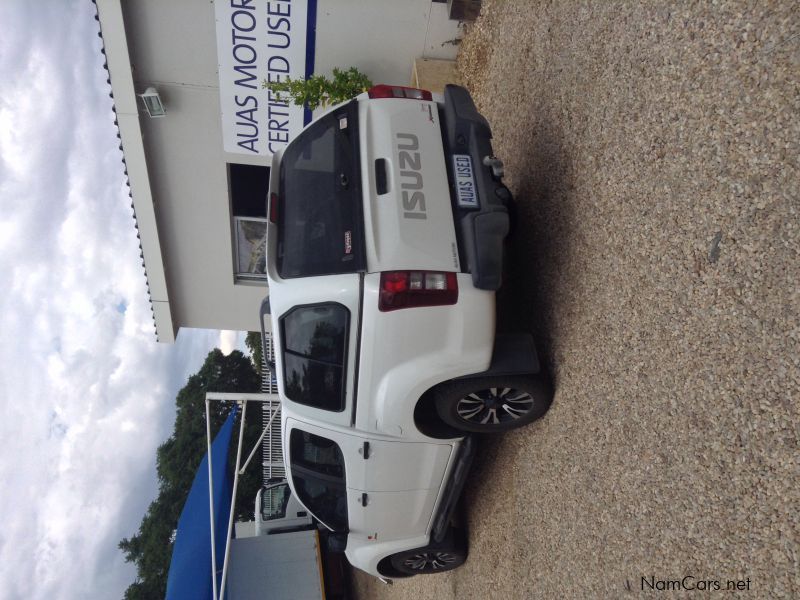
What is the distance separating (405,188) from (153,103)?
17.2 ft

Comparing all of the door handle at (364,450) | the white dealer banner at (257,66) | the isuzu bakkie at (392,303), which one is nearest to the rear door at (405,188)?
the isuzu bakkie at (392,303)

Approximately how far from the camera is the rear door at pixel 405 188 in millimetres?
3623

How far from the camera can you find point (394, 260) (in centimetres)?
358

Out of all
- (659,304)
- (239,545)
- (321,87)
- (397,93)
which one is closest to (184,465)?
(239,545)

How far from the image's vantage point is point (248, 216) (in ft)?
30.0

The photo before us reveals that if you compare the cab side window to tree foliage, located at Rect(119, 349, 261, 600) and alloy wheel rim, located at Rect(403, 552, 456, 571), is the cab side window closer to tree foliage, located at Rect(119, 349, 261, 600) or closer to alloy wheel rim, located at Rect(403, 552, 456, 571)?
alloy wheel rim, located at Rect(403, 552, 456, 571)

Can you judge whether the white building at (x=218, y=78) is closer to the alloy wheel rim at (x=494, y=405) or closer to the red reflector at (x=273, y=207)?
the red reflector at (x=273, y=207)

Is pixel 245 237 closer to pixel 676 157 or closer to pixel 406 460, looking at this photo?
pixel 406 460

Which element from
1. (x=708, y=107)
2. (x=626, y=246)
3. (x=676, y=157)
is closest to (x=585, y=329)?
(x=626, y=246)

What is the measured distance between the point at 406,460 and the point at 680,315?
2343 millimetres

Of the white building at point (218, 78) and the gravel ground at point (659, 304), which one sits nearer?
the gravel ground at point (659, 304)

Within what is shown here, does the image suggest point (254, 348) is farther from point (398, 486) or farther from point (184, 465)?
point (398, 486)

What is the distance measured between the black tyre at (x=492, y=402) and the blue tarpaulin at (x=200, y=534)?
16.2ft

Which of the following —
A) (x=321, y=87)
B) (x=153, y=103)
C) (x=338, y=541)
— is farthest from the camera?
(x=153, y=103)
